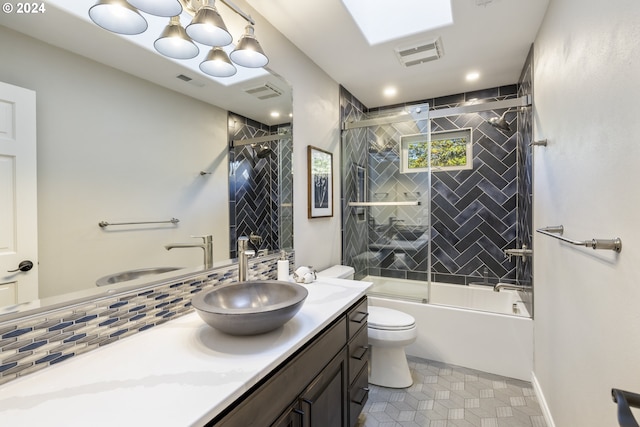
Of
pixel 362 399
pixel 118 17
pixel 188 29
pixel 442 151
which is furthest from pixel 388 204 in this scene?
pixel 118 17

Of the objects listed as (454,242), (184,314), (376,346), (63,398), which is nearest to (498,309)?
(454,242)

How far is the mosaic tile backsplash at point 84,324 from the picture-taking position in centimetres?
84

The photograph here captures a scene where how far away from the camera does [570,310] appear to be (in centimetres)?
135

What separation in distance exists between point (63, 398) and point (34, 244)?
0.48 m

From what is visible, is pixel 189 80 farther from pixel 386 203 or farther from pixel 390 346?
pixel 386 203

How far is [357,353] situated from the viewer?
1646 millimetres

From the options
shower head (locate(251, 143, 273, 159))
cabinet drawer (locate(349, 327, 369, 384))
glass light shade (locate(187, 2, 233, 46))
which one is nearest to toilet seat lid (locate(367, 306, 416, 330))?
cabinet drawer (locate(349, 327, 369, 384))

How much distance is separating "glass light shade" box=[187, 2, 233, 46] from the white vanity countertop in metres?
1.30

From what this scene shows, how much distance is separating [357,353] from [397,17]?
2.32m

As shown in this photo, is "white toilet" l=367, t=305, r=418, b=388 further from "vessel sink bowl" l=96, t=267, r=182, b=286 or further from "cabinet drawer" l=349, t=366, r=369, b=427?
"vessel sink bowl" l=96, t=267, r=182, b=286

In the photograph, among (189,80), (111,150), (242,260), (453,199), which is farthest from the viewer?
(453,199)

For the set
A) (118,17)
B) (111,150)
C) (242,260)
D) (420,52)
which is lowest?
(242,260)

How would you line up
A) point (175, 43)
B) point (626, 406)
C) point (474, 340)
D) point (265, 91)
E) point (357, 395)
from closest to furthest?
point (626, 406), point (175, 43), point (357, 395), point (265, 91), point (474, 340)

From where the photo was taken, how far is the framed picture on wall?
95.8 inches
